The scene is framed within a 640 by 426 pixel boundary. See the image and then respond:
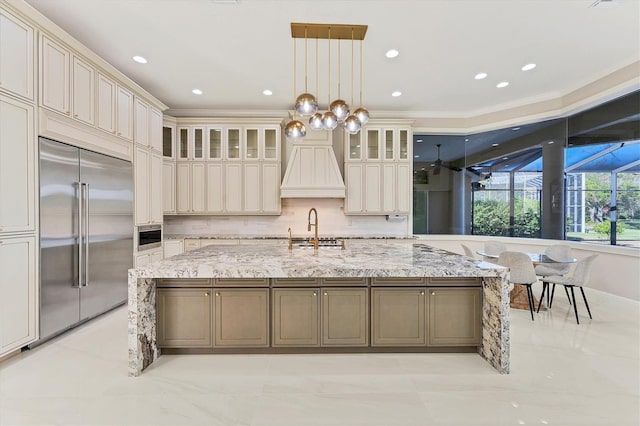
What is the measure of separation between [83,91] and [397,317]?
4106 millimetres

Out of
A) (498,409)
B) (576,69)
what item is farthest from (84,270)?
(576,69)

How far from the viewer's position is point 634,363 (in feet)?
8.11

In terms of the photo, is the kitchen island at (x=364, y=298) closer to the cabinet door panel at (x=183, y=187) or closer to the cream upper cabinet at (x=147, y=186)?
the cream upper cabinet at (x=147, y=186)

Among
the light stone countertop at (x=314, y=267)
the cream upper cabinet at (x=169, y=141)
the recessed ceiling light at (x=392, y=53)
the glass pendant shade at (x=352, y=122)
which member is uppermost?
the recessed ceiling light at (x=392, y=53)

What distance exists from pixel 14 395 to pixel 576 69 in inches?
277

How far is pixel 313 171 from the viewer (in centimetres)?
536

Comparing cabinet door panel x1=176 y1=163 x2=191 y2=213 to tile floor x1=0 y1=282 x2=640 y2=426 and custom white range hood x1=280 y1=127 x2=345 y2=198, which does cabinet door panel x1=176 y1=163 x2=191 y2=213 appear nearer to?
custom white range hood x1=280 y1=127 x2=345 y2=198

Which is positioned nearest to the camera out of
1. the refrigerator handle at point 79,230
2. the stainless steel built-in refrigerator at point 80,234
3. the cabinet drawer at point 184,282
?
the cabinet drawer at point 184,282

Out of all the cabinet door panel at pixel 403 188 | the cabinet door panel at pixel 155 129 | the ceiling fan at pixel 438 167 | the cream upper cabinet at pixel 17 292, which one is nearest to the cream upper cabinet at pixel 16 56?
the cream upper cabinet at pixel 17 292

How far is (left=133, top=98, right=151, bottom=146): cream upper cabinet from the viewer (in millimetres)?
4156

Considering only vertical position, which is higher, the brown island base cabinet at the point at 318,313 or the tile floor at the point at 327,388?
the brown island base cabinet at the point at 318,313

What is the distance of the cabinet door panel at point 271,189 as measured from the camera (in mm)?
5473

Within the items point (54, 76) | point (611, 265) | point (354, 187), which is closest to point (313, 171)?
point (354, 187)

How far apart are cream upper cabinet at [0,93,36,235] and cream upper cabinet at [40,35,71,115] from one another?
0.24 metres
